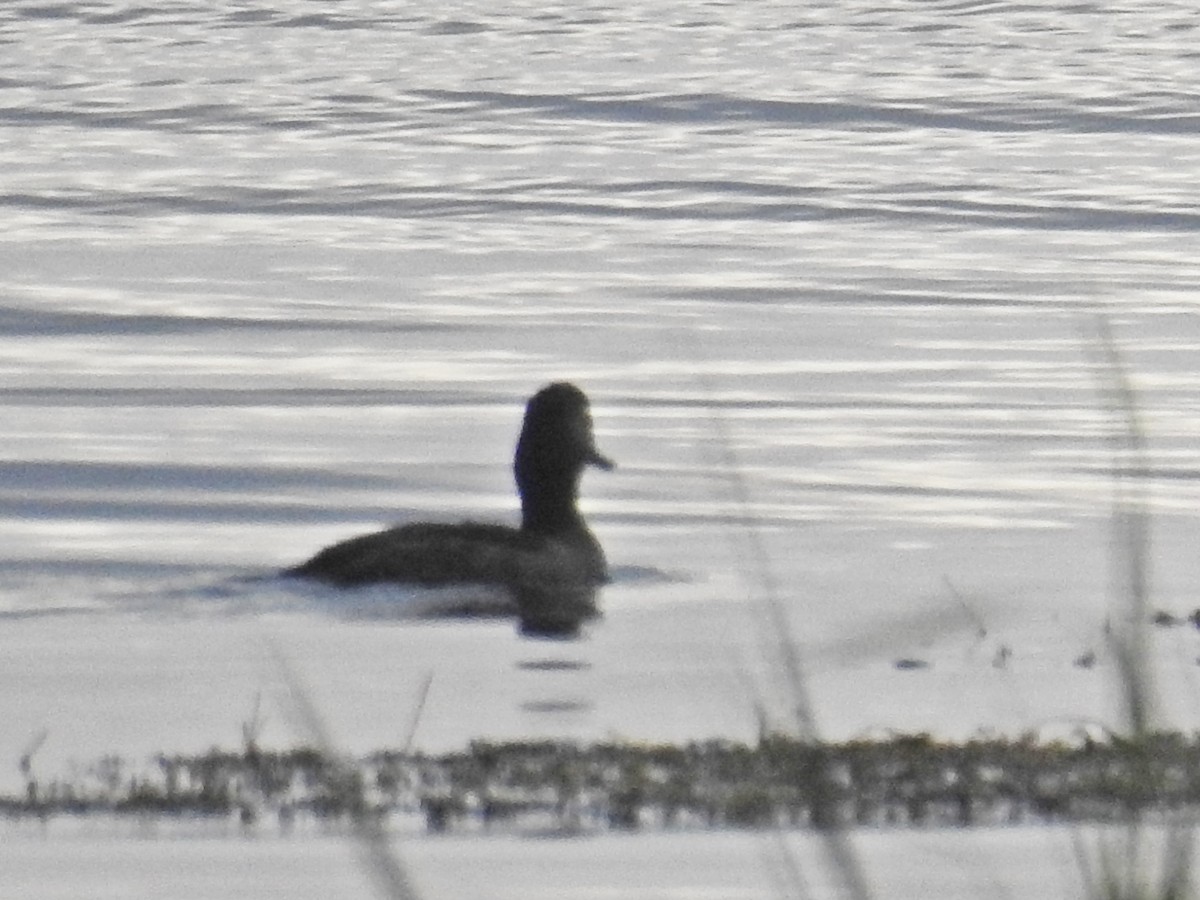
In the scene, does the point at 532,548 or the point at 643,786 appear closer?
the point at 643,786

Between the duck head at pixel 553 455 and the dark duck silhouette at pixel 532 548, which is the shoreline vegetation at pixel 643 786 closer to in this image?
the dark duck silhouette at pixel 532 548

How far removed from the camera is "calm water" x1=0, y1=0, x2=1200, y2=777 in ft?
45.2

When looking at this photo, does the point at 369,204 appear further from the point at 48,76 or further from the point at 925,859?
the point at 925,859

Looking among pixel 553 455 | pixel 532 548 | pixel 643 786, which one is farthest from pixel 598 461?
pixel 643 786

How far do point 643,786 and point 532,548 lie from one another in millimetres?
5968

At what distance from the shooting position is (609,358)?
24297mm

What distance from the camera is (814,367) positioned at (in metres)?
23.6

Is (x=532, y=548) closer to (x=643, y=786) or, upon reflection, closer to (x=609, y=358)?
(x=643, y=786)

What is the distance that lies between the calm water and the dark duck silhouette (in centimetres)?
26

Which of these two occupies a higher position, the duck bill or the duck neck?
the duck bill

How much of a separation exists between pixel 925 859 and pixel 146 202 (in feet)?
86.4

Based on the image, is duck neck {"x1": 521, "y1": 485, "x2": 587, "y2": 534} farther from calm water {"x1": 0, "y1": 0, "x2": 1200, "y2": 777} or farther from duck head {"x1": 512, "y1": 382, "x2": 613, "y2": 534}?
calm water {"x1": 0, "y1": 0, "x2": 1200, "y2": 777}

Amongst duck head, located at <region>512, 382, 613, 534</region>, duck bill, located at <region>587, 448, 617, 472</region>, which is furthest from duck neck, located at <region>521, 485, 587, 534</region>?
duck bill, located at <region>587, 448, 617, 472</region>

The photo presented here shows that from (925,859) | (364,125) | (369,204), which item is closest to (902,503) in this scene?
(925,859)
